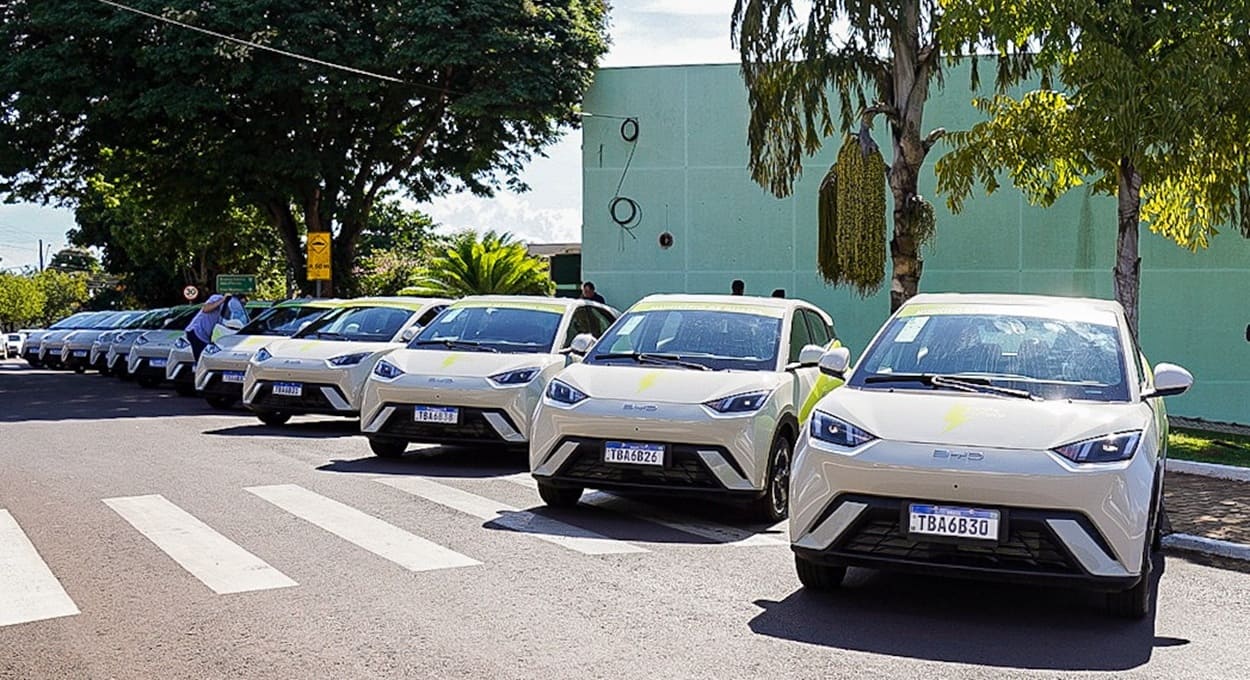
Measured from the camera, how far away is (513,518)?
956 centimetres

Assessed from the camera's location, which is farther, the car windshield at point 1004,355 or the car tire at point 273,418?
the car tire at point 273,418

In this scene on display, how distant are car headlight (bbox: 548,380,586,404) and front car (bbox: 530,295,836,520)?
1cm

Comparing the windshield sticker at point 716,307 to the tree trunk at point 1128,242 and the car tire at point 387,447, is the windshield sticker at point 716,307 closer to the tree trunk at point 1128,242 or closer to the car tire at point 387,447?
the car tire at point 387,447

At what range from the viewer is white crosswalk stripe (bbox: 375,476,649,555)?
857 centimetres

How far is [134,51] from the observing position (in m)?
26.0

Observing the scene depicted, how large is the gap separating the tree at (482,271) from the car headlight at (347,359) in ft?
47.6

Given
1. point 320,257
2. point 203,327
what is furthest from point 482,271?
point 203,327

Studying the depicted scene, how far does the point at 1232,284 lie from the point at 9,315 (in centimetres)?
10112

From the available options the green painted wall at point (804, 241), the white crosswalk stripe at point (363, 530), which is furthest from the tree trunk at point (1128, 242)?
the white crosswalk stripe at point (363, 530)

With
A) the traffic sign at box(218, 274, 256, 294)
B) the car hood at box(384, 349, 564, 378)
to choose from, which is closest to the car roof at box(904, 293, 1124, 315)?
the car hood at box(384, 349, 564, 378)

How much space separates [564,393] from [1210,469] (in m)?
6.44

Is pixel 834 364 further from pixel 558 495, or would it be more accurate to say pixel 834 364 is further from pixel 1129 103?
pixel 1129 103

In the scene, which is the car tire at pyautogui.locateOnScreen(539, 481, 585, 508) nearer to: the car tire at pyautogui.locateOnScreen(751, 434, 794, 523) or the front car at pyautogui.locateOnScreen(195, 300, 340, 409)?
the car tire at pyautogui.locateOnScreen(751, 434, 794, 523)

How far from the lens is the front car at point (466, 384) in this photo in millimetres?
12070
